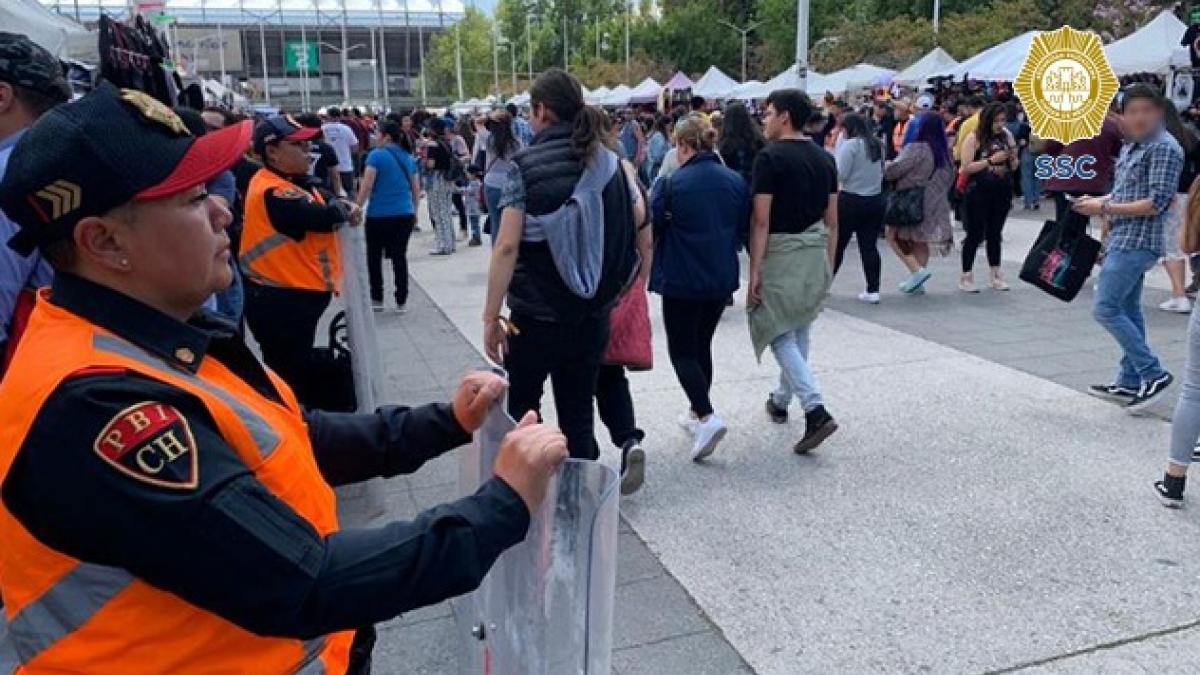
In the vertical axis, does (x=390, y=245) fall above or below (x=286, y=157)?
below

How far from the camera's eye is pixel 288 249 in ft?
15.3

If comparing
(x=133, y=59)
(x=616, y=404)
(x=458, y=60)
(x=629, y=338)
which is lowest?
(x=616, y=404)

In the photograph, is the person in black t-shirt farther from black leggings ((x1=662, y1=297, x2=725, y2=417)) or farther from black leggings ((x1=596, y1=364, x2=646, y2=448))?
black leggings ((x1=596, y1=364, x2=646, y2=448))

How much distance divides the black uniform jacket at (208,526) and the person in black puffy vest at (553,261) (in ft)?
7.89

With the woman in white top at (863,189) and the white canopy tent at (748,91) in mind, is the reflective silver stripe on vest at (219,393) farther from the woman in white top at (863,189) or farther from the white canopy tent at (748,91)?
the white canopy tent at (748,91)

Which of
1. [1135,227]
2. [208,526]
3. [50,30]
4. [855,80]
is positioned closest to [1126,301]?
[1135,227]

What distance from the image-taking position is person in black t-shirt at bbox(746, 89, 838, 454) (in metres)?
4.98

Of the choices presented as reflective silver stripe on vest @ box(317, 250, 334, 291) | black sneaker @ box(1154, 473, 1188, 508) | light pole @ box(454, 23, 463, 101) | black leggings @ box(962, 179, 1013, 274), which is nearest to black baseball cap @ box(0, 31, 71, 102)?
reflective silver stripe on vest @ box(317, 250, 334, 291)

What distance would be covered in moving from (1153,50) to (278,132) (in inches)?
595

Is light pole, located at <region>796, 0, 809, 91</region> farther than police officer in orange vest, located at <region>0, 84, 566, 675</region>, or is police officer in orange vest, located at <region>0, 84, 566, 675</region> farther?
light pole, located at <region>796, 0, 809, 91</region>

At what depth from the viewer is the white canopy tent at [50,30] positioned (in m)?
5.76

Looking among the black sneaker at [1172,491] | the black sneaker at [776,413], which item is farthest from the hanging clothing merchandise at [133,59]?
the black sneaker at [1172,491]

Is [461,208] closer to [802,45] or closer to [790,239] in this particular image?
[802,45]

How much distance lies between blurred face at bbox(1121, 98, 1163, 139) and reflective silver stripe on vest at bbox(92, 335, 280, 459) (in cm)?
526
